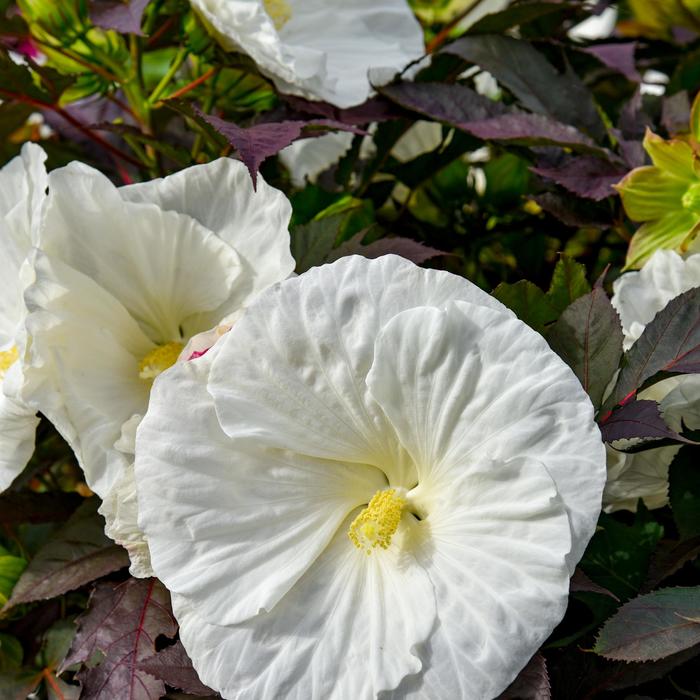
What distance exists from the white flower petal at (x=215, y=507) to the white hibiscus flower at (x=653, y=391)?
0.16 meters

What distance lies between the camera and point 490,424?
40 centimetres

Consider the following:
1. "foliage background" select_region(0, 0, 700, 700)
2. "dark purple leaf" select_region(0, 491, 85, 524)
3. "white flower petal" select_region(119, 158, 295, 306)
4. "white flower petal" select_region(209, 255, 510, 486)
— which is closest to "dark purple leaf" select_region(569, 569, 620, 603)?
"foliage background" select_region(0, 0, 700, 700)

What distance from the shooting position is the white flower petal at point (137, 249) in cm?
49

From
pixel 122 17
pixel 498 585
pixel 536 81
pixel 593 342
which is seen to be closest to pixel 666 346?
pixel 593 342

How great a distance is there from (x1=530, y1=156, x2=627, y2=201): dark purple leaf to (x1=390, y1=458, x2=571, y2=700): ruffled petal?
0.25 m

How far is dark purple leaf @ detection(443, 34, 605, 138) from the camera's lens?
2.12ft

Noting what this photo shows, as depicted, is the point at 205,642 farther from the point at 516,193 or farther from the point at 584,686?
the point at 516,193

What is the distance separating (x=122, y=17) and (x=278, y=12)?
13cm

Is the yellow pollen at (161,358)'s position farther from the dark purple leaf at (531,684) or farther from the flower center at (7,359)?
the dark purple leaf at (531,684)

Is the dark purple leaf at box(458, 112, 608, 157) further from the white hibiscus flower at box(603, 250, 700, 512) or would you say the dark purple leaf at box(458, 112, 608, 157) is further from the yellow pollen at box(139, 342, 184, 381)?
the yellow pollen at box(139, 342, 184, 381)

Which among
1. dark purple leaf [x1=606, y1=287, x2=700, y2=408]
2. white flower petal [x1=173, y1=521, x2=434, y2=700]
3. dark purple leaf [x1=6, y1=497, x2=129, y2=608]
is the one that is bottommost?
dark purple leaf [x1=6, y1=497, x2=129, y2=608]

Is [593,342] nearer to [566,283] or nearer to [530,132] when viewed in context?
[566,283]

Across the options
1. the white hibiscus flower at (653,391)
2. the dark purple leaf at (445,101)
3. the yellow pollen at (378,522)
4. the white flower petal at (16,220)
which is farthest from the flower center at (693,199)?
the white flower petal at (16,220)

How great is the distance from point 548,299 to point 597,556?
0.44 ft
